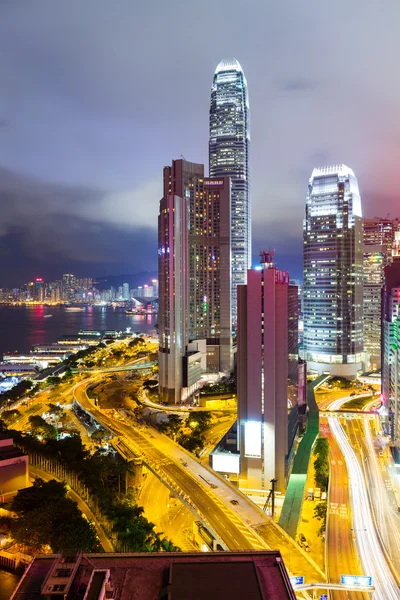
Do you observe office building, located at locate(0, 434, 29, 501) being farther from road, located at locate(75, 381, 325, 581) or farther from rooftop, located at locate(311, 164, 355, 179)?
rooftop, located at locate(311, 164, 355, 179)

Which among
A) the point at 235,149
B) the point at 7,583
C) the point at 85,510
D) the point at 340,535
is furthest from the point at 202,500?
the point at 235,149

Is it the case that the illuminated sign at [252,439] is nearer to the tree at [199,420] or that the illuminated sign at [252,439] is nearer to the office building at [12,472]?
the tree at [199,420]

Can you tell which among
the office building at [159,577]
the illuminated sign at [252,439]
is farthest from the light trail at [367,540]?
the office building at [159,577]

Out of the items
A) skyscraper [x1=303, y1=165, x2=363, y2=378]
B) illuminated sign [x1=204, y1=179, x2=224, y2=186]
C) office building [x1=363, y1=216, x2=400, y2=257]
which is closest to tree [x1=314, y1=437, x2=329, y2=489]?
skyscraper [x1=303, y1=165, x2=363, y2=378]

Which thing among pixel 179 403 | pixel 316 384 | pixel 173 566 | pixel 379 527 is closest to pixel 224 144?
pixel 316 384

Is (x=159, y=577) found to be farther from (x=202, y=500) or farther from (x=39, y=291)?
(x=39, y=291)

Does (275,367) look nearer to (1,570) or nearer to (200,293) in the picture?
(1,570)

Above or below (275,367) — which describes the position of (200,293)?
above
